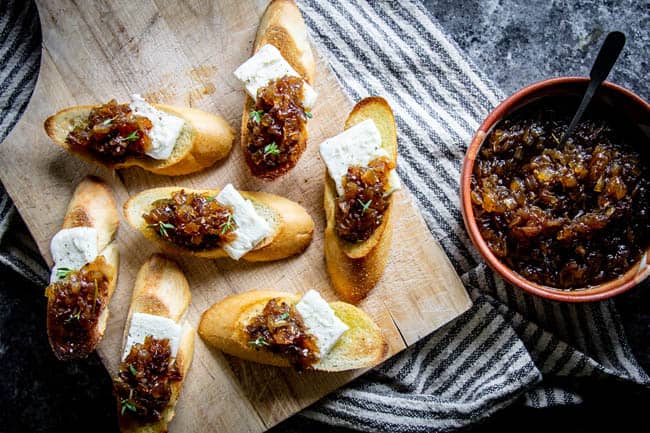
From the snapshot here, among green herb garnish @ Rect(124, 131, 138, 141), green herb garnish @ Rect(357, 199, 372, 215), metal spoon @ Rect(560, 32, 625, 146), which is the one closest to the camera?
metal spoon @ Rect(560, 32, 625, 146)

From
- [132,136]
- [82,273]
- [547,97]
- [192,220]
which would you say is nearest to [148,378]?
[82,273]

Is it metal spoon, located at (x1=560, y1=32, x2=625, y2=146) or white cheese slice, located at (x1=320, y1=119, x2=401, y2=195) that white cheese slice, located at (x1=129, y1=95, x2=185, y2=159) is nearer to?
white cheese slice, located at (x1=320, y1=119, x2=401, y2=195)

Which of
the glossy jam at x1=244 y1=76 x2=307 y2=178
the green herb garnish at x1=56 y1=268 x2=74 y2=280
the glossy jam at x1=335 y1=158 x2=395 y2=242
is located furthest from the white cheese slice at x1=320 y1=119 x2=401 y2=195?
the green herb garnish at x1=56 y1=268 x2=74 y2=280

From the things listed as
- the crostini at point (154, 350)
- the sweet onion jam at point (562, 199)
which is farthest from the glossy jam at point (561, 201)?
the crostini at point (154, 350)

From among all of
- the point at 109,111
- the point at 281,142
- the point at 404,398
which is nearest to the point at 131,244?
the point at 109,111

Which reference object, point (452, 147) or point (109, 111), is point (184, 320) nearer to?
point (109, 111)

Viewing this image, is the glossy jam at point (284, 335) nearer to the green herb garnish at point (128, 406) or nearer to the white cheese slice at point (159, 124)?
the green herb garnish at point (128, 406)

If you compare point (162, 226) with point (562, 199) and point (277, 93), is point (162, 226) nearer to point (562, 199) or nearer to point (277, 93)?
point (277, 93)
